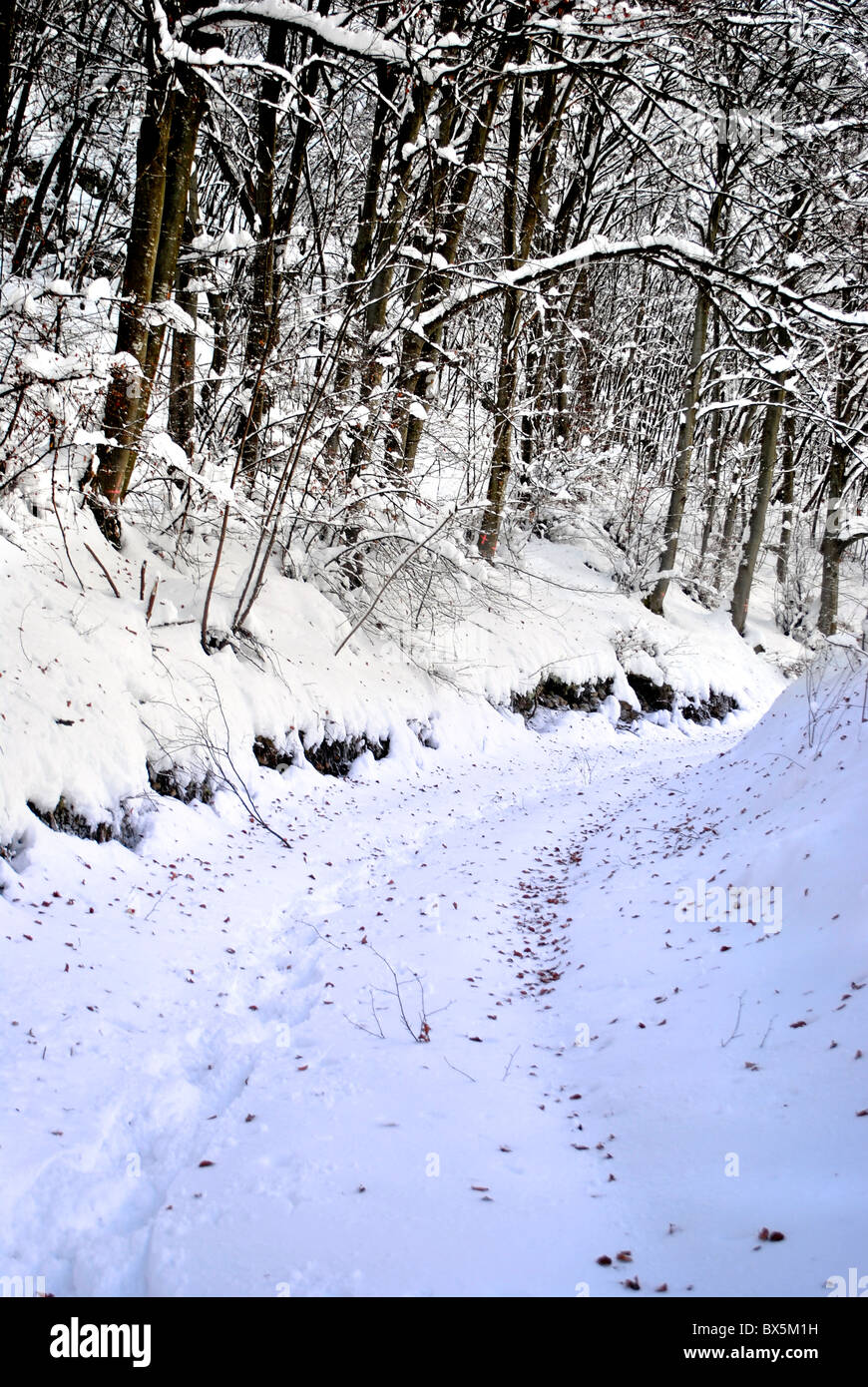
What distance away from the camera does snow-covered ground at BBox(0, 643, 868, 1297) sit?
8.84 ft

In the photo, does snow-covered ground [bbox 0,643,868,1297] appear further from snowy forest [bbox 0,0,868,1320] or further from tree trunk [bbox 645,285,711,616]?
tree trunk [bbox 645,285,711,616]

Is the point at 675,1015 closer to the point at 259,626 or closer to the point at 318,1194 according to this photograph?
the point at 318,1194

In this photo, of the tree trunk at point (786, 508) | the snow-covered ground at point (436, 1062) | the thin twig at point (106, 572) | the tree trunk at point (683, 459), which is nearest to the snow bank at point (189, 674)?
the thin twig at point (106, 572)

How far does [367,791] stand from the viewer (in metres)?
8.88

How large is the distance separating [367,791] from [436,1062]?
5076mm

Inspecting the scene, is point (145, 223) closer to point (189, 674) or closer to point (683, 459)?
point (189, 674)

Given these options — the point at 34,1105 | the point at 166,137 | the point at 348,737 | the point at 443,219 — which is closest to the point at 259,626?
the point at 348,737

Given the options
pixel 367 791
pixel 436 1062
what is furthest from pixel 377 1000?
pixel 367 791

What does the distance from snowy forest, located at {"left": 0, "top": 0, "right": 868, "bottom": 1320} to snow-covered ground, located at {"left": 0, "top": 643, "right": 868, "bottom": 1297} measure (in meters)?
0.02

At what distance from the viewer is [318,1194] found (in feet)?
9.73

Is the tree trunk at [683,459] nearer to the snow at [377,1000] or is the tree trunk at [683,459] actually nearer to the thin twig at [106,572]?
the snow at [377,1000]

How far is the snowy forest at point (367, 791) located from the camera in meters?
2.94

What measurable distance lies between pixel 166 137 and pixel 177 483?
10.4ft

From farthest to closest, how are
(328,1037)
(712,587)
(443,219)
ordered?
(712,587)
(443,219)
(328,1037)
